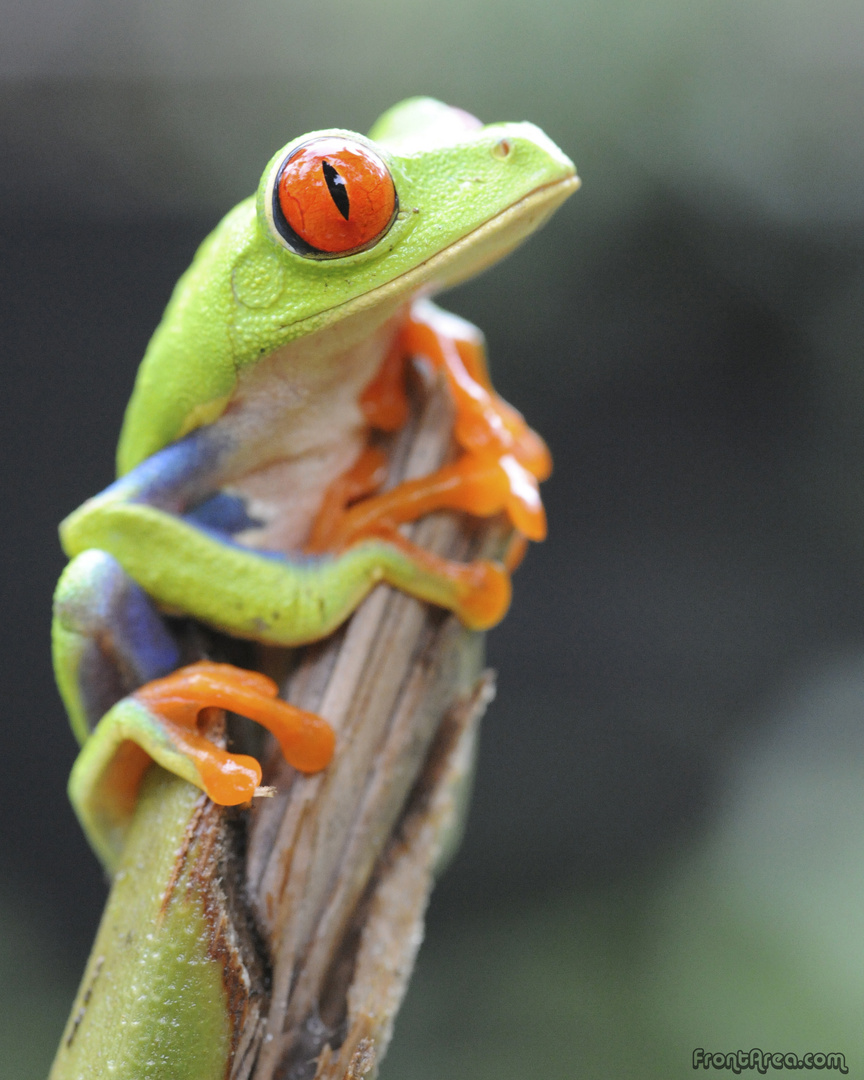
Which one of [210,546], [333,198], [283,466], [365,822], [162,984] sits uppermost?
[333,198]

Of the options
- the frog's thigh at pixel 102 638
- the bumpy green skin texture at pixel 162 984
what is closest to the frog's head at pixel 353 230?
the frog's thigh at pixel 102 638

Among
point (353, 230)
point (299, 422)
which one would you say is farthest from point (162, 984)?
point (353, 230)

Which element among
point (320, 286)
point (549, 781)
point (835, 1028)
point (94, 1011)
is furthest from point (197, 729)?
point (549, 781)

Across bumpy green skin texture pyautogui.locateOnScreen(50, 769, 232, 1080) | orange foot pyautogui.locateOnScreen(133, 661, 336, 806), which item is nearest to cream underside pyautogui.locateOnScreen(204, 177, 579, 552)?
orange foot pyautogui.locateOnScreen(133, 661, 336, 806)

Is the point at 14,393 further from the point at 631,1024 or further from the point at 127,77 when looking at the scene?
the point at 631,1024

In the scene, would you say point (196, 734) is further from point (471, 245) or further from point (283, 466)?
point (471, 245)

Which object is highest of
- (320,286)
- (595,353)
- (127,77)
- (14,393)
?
(127,77)

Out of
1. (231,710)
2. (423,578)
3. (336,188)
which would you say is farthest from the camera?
(423,578)
